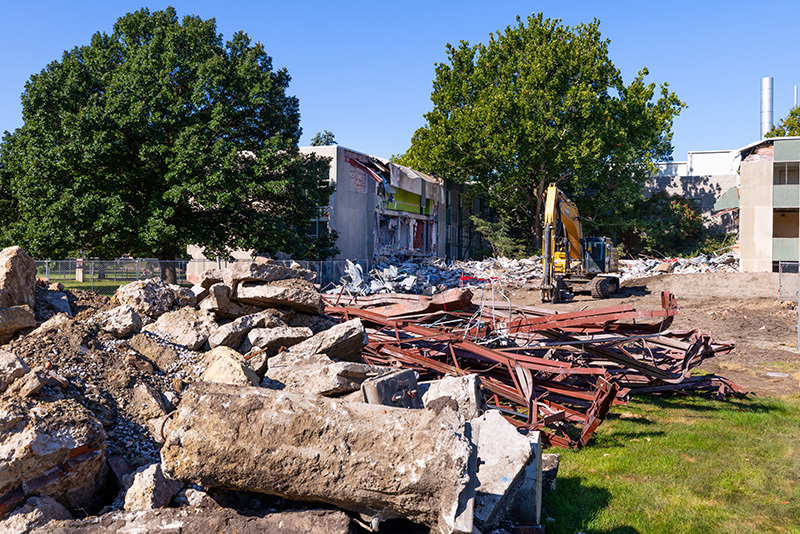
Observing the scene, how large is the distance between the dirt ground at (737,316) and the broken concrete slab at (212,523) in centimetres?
917

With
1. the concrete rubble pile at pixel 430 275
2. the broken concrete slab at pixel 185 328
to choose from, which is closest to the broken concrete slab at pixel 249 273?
the broken concrete slab at pixel 185 328

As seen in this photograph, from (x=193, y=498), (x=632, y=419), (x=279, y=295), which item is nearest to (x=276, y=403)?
(x=193, y=498)

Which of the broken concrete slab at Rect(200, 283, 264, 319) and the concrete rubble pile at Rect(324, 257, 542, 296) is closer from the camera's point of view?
the broken concrete slab at Rect(200, 283, 264, 319)

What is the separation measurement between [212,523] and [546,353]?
244 inches

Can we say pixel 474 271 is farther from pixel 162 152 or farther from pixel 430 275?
pixel 162 152

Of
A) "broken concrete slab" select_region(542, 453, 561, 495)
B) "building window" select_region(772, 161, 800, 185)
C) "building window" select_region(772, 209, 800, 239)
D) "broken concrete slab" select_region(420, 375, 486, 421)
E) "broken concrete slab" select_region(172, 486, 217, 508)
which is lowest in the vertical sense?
"broken concrete slab" select_region(542, 453, 561, 495)

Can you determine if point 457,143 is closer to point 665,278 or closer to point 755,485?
point 665,278

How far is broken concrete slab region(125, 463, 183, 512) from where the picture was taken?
412 centimetres

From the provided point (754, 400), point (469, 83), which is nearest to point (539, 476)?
point (754, 400)

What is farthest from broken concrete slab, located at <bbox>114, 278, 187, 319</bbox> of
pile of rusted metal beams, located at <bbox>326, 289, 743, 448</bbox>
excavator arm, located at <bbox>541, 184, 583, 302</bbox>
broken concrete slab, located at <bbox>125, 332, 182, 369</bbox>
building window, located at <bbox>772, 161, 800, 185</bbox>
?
building window, located at <bbox>772, 161, 800, 185</bbox>

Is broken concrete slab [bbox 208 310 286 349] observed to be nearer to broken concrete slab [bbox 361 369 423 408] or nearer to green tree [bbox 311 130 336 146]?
broken concrete slab [bbox 361 369 423 408]

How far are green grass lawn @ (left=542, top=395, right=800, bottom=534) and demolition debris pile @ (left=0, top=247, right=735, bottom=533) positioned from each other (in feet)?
1.61

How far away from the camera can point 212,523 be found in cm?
371

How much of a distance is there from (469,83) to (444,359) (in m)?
33.0
